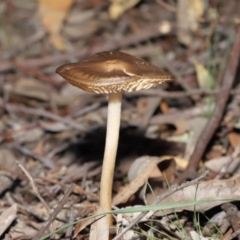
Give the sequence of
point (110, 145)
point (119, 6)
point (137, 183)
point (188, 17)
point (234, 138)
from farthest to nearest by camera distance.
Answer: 1. point (119, 6)
2. point (188, 17)
3. point (234, 138)
4. point (137, 183)
5. point (110, 145)

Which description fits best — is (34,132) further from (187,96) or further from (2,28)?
(2,28)

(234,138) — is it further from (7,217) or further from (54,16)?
(54,16)

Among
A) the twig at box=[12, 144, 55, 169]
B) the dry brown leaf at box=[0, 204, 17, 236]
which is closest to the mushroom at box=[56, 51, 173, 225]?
the dry brown leaf at box=[0, 204, 17, 236]

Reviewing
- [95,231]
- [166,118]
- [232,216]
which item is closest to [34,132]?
[166,118]

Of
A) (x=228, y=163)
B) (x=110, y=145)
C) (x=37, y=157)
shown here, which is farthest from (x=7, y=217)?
(x=228, y=163)

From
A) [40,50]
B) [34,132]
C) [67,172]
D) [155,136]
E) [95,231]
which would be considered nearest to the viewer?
[95,231]

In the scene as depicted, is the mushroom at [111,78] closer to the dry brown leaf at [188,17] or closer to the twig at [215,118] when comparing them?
the twig at [215,118]

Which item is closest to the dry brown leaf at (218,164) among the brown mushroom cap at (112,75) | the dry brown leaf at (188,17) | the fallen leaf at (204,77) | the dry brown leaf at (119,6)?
the fallen leaf at (204,77)
